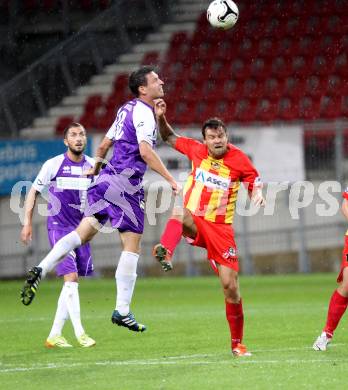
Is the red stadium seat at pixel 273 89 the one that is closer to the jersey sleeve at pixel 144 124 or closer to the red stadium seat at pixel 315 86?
the red stadium seat at pixel 315 86

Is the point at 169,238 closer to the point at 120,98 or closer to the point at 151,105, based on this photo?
the point at 151,105

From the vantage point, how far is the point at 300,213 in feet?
66.4

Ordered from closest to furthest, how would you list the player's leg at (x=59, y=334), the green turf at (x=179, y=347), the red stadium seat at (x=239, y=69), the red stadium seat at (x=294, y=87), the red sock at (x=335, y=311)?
the green turf at (x=179, y=347)
the red sock at (x=335, y=311)
the player's leg at (x=59, y=334)
the red stadium seat at (x=294, y=87)
the red stadium seat at (x=239, y=69)

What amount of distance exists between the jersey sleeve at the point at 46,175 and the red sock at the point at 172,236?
203 cm

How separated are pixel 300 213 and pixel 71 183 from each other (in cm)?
1052

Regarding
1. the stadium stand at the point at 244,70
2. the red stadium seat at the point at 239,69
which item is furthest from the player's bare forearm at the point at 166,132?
the red stadium seat at the point at 239,69

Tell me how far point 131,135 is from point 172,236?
44.2 inches

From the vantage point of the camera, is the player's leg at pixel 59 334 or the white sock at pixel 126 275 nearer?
the white sock at pixel 126 275

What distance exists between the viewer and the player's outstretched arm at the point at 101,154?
8.99 m

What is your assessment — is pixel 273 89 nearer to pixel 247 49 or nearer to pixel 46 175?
pixel 247 49

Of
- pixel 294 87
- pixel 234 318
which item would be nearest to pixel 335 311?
pixel 234 318

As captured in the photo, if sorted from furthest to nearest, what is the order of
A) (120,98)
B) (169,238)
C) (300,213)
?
1. (120,98)
2. (300,213)
3. (169,238)

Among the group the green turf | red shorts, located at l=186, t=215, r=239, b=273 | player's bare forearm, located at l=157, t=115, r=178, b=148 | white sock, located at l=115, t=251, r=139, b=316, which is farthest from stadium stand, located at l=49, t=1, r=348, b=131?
red shorts, located at l=186, t=215, r=239, b=273

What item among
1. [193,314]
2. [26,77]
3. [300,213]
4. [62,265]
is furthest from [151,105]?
[26,77]
